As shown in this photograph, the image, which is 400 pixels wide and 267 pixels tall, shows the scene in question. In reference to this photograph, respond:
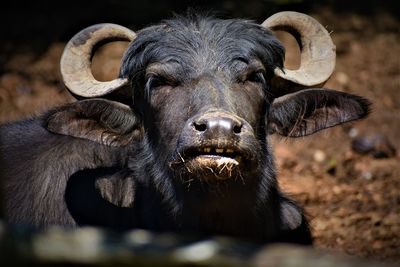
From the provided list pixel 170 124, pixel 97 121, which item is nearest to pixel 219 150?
pixel 170 124

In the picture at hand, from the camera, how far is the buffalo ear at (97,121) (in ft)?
21.2

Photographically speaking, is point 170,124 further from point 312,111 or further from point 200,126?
point 312,111

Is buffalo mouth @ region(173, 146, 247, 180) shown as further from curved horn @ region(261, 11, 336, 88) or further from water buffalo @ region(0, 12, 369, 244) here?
curved horn @ region(261, 11, 336, 88)

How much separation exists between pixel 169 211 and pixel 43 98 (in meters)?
5.30

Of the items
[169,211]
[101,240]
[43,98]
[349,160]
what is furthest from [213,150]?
[43,98]

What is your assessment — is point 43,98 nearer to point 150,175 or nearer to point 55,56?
point 55,56

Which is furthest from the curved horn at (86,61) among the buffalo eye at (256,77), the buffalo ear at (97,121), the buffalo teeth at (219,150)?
the buffalo teeth at (219,150)

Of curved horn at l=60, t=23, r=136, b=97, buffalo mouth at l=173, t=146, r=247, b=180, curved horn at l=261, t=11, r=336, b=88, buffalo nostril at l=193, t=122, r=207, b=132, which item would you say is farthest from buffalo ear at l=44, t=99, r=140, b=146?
curved horn at l=261, t=11, r=336, b=88

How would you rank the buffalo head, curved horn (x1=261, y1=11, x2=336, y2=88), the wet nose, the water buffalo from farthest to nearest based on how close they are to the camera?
curved horn (x1=261, y1=11, x2=336, y2=88) < the water buffalo < the buffalo head < the wet nose

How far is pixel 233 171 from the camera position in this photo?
5.66m

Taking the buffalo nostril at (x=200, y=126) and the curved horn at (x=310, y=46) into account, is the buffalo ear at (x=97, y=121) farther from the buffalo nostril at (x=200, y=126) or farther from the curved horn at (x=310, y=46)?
the curved horn at (x=310, y=46)

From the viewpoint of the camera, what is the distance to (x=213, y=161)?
552cm

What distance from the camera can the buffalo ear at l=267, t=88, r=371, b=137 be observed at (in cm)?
668

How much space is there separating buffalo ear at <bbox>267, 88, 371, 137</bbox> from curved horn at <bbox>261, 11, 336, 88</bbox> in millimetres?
143
